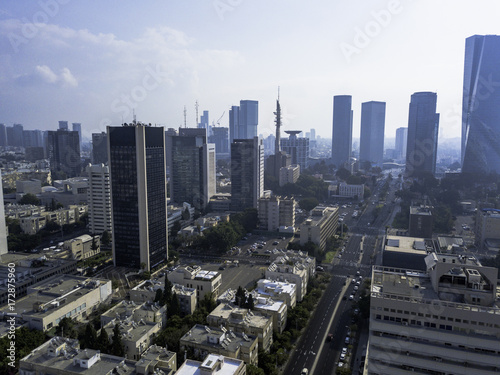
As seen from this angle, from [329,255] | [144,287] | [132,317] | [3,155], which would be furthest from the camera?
[3,155]

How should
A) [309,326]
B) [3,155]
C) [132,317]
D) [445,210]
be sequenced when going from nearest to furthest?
[132,317], [309,326], [445,210], [3,155]

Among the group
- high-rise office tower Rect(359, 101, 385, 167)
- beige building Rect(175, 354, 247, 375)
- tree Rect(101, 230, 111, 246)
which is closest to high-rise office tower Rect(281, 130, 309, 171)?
high-rise office tower Rect(359, 101, 385, 167)

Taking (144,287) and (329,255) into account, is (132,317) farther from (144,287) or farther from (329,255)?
(329,255)

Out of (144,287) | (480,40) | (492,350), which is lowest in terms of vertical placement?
(144,287)

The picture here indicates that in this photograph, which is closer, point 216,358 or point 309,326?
point 216,358

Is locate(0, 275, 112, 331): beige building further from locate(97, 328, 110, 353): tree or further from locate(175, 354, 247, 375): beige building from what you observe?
locate(175, 354, 247, 375): beige building

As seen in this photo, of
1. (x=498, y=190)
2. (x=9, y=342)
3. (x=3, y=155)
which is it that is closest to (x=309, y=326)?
(x=9, y=342)

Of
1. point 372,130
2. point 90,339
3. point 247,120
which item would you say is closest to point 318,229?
point 90,339

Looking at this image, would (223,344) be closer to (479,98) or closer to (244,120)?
(479,98)
